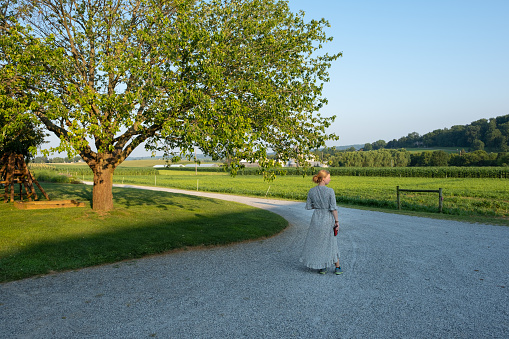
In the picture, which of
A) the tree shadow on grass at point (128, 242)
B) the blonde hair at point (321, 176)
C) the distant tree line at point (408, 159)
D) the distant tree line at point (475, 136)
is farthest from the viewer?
the distant tree line at point (475, 136)

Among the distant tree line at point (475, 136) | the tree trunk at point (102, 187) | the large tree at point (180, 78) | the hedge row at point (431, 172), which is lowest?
the hedge row at point (431, 172)

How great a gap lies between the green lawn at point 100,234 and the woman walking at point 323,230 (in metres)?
3.90

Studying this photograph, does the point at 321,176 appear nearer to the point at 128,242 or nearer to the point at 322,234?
the point at 322,234

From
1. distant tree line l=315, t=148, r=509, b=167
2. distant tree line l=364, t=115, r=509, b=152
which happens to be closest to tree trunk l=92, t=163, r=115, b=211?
distant tree line l=315, t=148, r=509, b=167

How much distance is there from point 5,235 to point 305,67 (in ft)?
37.0

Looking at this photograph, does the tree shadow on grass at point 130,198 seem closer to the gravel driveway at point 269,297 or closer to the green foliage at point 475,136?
the gravel driveway at point 269,297

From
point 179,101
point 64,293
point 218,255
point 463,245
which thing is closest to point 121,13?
point 179,101

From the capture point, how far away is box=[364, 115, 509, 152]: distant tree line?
13600 cm

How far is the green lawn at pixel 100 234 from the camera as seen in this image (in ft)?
26.3

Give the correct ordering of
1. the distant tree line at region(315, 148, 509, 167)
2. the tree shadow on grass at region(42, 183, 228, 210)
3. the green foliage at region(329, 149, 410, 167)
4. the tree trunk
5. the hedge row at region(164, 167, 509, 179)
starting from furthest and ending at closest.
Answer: the green foliage at region(329, 149, 410, 167), the distant tree line at region(315, 148, 509, 167), the hedge row at region(164, 167, 509, 179), the tree shadow on grass at region(42, 183, 228, 210), the tree trunk

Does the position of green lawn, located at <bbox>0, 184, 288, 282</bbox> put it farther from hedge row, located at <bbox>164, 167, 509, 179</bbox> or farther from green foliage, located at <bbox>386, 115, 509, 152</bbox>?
green foliage, located at <bbox>386, 115, 509, 152</bbox>

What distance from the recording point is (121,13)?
12.9m

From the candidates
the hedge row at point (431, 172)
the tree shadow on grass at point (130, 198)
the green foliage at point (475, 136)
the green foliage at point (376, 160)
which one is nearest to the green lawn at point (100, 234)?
the tree shadow on grass at point (130, 198)

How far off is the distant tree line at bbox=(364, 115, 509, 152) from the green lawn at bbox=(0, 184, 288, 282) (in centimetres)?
14959
